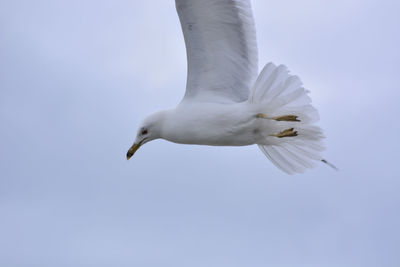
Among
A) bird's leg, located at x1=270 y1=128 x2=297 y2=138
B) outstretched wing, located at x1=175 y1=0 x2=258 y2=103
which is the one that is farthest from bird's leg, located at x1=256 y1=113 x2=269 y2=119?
outstretched wing, located at x1=175 y1=0 x2=258 y2=103

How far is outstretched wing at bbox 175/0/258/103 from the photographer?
10.5 m

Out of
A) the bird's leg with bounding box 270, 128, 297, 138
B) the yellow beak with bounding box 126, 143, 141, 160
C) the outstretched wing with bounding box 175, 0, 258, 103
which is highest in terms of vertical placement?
the outstretched wing with bounding box 175, 0, 258, 103

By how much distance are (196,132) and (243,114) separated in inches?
22.5

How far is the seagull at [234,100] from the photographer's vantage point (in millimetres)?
10258

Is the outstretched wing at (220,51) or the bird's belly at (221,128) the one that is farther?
the outstretched wing at (220,51)

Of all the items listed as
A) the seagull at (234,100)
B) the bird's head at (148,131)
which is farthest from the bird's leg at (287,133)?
the bird's head at (148,131)

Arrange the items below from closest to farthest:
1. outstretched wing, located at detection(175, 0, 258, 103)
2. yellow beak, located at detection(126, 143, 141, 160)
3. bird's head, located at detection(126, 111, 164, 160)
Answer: outstretched wing, located at detection(175, 0, 258, 103) < bird's head, located at detection(126, 111, 164, 160) < yellow beak, located at detection(126, 143, 141, 160)

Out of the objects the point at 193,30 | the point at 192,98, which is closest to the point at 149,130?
the point at 192,98

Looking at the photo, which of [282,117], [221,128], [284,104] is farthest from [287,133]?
[221,128]

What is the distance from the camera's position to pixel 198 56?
1067 cm

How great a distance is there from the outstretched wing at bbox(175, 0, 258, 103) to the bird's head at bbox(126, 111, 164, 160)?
0.43m

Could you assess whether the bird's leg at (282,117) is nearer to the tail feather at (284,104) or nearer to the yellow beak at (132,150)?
the tail feather at (284,104)

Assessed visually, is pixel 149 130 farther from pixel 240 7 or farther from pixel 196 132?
pixel 240 7

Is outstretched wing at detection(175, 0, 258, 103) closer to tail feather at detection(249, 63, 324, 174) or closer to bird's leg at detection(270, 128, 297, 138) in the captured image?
tail feather at detection(249, 63, 324, 174)
